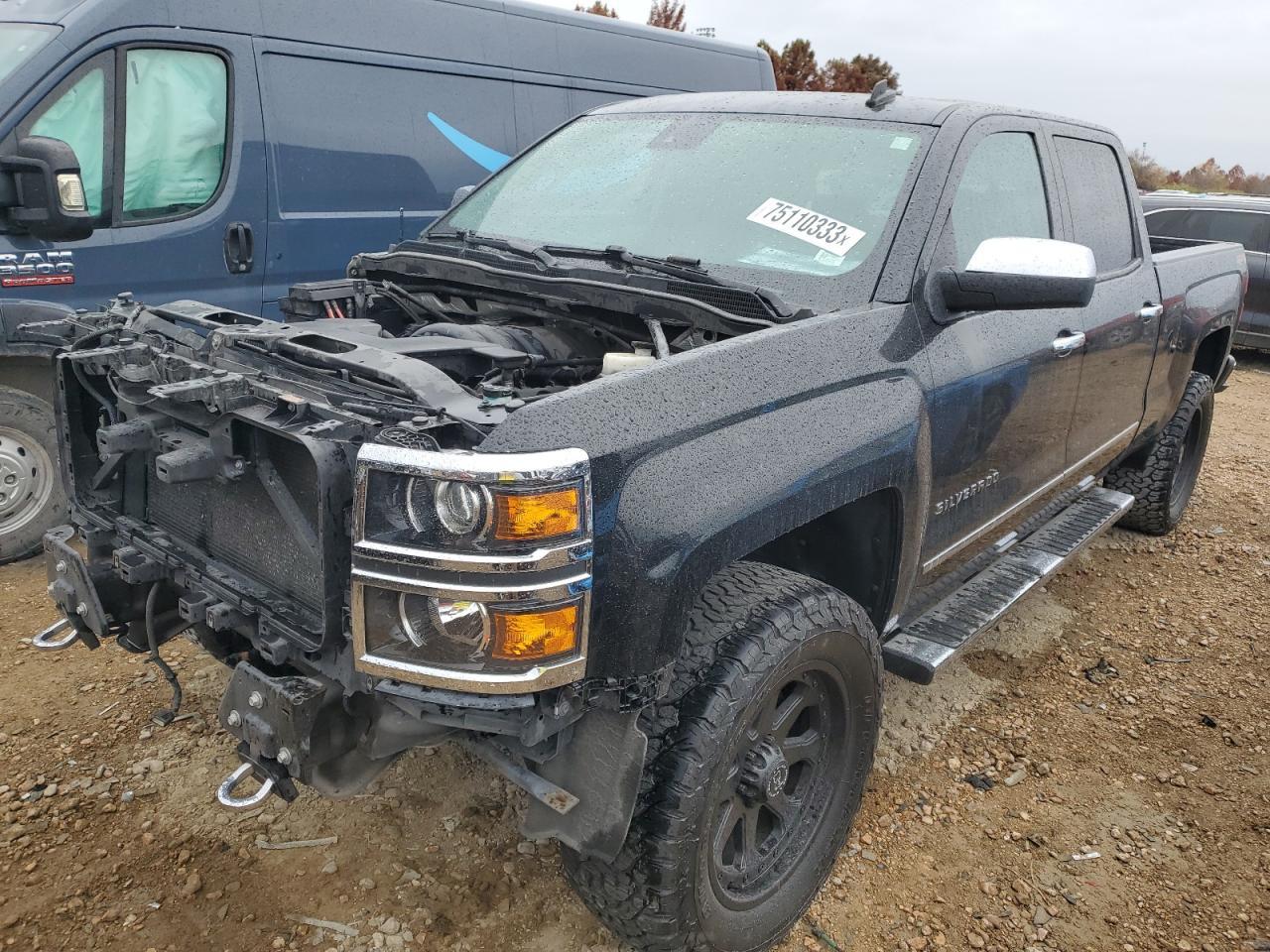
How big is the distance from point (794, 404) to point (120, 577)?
1.69m

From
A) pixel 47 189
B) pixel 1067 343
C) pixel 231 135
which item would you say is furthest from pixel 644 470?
pixel 231 135

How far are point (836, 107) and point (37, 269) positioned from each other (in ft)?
10.8

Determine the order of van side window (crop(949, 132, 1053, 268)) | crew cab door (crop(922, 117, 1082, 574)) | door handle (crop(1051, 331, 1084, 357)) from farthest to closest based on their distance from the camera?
door handle (crop(1051, 331, 1084, 357)) < van side window (crop(949, 132, 1053, 268)) < crew cab door (crop(922, 117, 1082, 574))

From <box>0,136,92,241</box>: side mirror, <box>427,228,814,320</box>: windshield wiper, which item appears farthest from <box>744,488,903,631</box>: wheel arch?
<box>0,136,92,241</box>: side mirror

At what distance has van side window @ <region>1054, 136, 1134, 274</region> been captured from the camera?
11.6 ft

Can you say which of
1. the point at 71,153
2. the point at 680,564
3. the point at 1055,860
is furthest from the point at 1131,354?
the point at 71,153

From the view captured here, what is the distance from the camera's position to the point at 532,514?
1.66 meters

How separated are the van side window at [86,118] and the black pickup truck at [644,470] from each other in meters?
1.74

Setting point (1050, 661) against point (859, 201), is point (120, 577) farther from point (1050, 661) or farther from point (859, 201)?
point (1050, 661)

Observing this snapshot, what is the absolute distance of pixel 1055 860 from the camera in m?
2.74

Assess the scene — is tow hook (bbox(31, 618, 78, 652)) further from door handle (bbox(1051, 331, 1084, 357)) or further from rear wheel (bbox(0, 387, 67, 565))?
door handle (bbox(1051, 331, 1084, 357))

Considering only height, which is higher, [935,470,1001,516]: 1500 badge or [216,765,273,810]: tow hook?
[935,470,1001,516]: 1500 badge

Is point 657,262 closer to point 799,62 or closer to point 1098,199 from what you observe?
point 1098,199

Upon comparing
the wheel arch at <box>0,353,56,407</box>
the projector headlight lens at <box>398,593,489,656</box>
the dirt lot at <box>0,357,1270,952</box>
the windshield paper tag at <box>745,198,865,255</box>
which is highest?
the windshield paper tag at <box>745,198,865,255</box>
